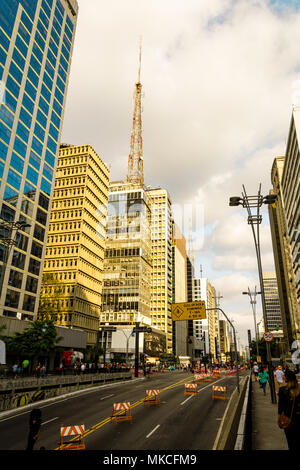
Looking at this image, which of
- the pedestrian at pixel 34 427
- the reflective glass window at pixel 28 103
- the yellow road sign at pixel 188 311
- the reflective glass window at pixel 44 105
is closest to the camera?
the pedestrian at pixel 34 427

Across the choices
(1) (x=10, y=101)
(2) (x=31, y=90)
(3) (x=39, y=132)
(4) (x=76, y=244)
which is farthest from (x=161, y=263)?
(1) (x=10, y=101)

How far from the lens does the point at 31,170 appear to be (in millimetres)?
67562

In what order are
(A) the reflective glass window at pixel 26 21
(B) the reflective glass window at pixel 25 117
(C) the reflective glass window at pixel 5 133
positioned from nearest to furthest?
1. (C) the reflective glass window at pixel 5 133
2. (B) the reflective glass window at pixel 25 117
3. (A) the reflective glass window at pixel 26 21

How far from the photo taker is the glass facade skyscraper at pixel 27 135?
59750 mm

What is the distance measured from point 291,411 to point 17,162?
66.2 metres

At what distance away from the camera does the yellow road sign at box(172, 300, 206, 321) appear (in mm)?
25602

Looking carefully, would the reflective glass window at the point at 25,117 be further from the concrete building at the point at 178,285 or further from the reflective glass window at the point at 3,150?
the concrete building at the point at 178,285

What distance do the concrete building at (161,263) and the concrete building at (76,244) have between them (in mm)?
57709

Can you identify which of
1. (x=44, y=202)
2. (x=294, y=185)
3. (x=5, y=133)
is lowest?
(x=44, y=202)

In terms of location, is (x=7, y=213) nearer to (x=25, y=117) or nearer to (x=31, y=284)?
(x=31, y=284)

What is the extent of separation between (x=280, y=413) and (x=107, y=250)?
125m

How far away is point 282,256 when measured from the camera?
479 ft

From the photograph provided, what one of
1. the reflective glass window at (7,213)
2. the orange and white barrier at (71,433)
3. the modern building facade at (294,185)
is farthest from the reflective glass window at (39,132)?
the orange and white barrier at (71,433)

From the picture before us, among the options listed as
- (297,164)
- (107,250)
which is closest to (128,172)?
(107,250)
